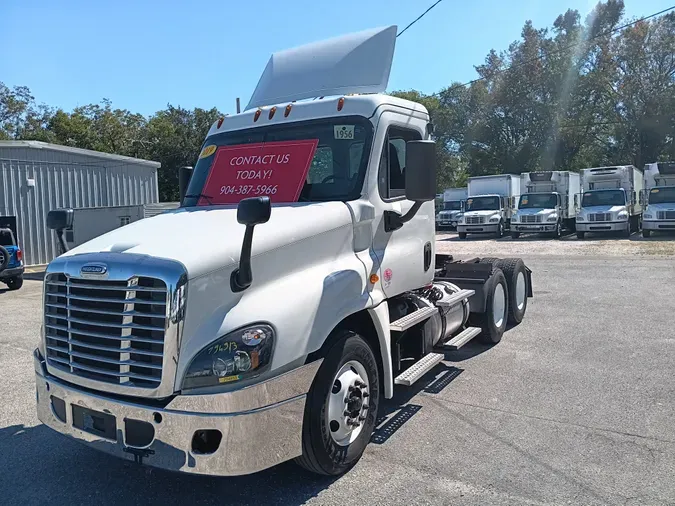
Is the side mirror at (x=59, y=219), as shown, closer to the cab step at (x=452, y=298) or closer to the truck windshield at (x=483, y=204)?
the cab step at (x=452, y=298)

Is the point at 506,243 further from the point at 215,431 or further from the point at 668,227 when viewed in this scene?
the point at 215,431

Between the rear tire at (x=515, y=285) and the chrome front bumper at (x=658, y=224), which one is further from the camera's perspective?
the chrome front bumper at (x=658, y=224)

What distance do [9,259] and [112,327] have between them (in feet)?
42.9

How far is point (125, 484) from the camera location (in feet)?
13.1

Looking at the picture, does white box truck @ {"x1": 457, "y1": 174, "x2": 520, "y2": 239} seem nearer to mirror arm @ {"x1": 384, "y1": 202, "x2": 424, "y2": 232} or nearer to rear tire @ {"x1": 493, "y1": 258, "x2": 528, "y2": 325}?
rear tire @ {"x1": 493, "y1": 258, "x2": 528, "y2": 325}

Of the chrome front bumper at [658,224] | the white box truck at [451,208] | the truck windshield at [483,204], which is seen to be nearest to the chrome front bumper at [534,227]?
the truck windshield at [483,204]

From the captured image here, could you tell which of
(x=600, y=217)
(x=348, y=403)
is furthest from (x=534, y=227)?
(x=348, y=403)

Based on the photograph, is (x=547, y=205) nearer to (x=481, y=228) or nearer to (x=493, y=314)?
(x=481, y=228)

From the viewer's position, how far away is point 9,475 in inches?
165

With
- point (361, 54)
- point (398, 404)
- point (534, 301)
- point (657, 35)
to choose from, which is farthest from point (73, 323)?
point (657, 35)

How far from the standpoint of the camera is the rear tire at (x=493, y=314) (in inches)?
284

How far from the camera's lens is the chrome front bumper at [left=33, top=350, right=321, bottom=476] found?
317cm

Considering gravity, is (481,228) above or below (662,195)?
below

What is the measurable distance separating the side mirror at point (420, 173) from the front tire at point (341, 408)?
113 cm
